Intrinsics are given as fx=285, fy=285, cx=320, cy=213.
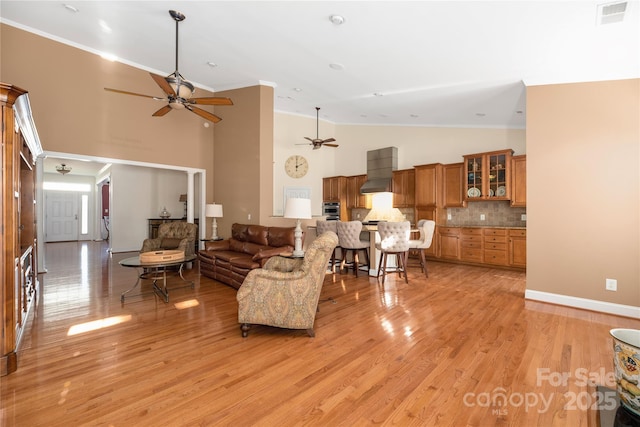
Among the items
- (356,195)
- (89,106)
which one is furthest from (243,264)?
(356,195)

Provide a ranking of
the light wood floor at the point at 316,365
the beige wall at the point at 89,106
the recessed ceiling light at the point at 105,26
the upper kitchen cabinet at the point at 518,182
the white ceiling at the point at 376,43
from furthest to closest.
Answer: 1. the upper kitchen cabinet at the point at 518,182
2. the beige wall at the point at 89,106
3. the recessed ceiling light at the point at 105,26
4. the white ceiling at the point at 376,43
5. the light wood floor at the point at 316,365

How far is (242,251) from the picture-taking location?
16.9 feet

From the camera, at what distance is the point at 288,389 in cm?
196

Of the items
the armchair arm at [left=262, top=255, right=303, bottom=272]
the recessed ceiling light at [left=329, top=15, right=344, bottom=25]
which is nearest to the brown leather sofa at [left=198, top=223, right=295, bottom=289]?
the armchair arm at [left=262, top=255, right=303, bottom=272]

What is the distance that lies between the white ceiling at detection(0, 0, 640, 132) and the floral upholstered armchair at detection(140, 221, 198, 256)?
2.79 m

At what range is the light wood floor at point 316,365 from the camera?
1.73 meters

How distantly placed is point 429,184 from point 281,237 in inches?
160

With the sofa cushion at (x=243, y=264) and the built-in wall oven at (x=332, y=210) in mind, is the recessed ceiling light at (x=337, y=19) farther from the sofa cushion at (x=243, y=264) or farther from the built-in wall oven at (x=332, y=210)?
the built-in wall oven at (x=332, y=210)

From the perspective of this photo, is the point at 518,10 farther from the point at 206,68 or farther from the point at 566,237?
the point at 206,68

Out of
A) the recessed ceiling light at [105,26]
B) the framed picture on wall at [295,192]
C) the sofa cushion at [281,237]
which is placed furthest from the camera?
the framed picture on wall at [295,192]

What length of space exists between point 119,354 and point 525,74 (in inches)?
231

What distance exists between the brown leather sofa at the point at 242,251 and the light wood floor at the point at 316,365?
601 millimetres

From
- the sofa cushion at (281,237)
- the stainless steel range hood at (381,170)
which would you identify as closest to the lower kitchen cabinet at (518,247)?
the stainless steel range hood at (381,170)

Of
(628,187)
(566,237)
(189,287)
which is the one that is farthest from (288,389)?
(628,187)
